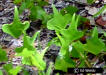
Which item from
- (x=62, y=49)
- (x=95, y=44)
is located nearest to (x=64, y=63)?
(x=62, y=49)

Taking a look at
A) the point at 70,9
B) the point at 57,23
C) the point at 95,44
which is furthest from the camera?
the point at 70,9

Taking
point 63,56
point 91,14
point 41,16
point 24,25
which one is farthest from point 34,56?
point 91,14

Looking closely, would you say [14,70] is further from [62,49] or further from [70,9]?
[70,9]

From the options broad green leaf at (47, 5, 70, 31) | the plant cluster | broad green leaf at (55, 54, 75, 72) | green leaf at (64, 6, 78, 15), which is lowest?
broad green leaf at (55, 54, 75, 72)

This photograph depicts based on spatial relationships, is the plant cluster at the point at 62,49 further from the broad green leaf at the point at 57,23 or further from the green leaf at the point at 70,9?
the green leaf at the point at 70,9

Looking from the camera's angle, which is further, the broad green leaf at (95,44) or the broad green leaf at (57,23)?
the broad green leaf at (57,23)

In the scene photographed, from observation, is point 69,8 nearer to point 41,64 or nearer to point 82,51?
point 82,51

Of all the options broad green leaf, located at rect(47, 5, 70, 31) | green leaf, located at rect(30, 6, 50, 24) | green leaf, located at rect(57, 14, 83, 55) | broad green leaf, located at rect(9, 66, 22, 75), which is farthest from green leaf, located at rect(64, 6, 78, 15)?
broad green leaf, located at rect(9, 66, 22, 75)

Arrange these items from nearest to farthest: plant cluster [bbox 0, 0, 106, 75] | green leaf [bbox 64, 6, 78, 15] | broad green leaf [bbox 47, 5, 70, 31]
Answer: plant cluster [bbox 0, 0, 106, 75]
broad green leaf [bbox 47, 5, 70, 31]
green leaf [bbox 64, 6, 78, 15]

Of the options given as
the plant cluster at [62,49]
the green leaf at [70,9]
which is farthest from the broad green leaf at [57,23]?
the green leaf at [70,9]

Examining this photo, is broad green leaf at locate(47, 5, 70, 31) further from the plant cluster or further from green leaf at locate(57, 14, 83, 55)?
green leaf at locate(57, 14, 83, 55)

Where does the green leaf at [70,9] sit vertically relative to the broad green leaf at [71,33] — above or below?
above
